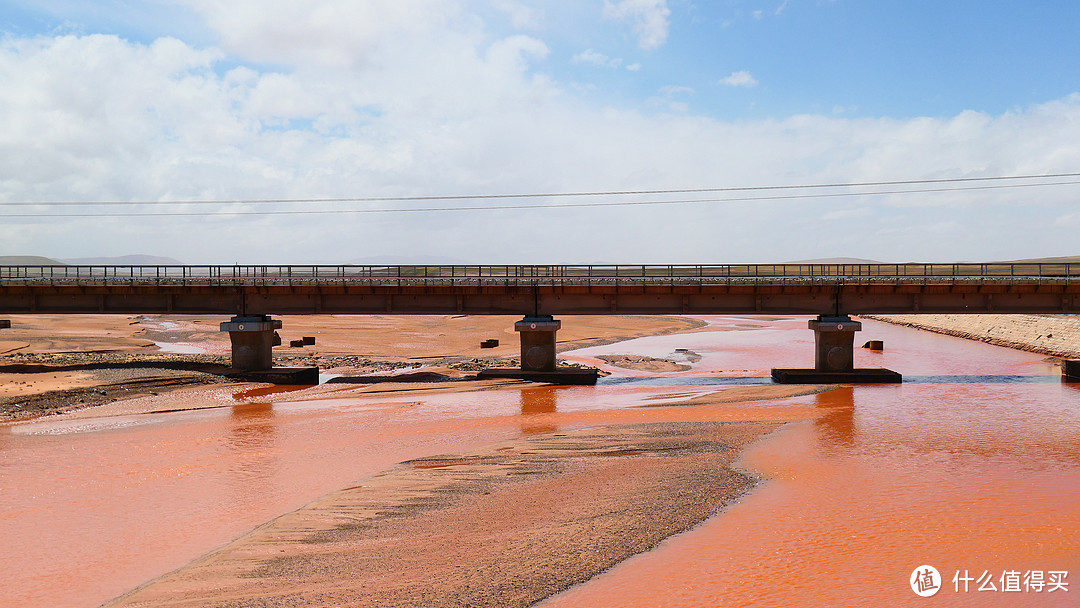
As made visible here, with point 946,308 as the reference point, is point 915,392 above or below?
below

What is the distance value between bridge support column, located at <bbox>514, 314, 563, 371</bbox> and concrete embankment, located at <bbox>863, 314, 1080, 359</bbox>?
36877 mm

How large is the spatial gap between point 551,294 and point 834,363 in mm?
16025

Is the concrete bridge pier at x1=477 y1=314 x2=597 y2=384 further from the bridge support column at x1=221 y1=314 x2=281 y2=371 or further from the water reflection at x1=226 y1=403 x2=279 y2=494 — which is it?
the water reflection at x1=226 y1=403 x2=279 y2=494

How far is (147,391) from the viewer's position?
34.2 meters

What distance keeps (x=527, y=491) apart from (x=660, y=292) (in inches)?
1049

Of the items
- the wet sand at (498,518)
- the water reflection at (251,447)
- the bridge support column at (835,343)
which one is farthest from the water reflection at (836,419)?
the water reflection at (251,447)

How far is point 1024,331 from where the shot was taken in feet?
202

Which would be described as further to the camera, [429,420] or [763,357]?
[763,357]

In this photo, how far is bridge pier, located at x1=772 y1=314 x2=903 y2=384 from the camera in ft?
125

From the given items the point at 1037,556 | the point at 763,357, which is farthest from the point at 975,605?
the point at 763,357

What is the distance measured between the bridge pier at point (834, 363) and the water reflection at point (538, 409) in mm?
13007

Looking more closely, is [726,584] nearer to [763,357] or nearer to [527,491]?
[527,491]

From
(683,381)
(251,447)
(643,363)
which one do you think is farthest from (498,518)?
(643,363)

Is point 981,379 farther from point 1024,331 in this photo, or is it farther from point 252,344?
point 252,344
